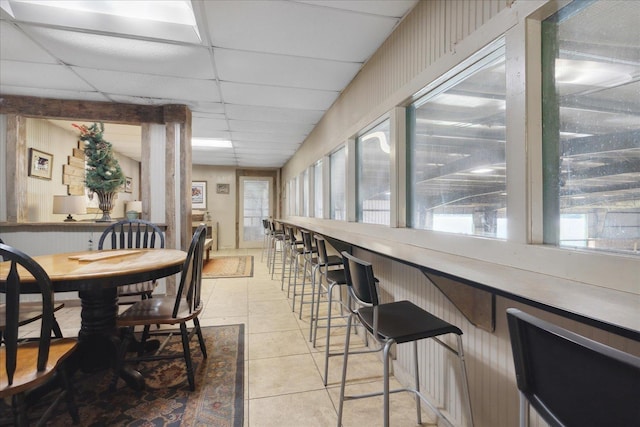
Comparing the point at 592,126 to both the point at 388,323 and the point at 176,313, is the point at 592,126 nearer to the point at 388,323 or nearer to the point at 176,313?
the point at 388,323

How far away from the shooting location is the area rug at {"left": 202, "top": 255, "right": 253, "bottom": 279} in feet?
16.4

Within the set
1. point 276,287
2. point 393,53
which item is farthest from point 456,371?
point 276,287

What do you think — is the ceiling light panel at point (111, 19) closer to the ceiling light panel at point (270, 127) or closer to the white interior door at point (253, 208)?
the ceiling light panel at point (270, 127)

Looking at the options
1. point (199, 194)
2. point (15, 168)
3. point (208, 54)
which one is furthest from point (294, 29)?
point (199, 194)

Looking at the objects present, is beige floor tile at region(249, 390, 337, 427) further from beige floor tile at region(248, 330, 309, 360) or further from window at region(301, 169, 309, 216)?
window at region(301, 169, 309, 216)

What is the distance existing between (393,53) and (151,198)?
3.20 m

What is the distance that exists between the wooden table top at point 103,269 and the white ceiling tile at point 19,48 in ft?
5.44

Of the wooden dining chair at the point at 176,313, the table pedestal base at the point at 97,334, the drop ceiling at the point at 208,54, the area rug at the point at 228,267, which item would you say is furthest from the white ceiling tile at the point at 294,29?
the area rug at the point at 228,267

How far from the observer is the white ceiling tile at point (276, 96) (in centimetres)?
307

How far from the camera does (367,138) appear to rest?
284cm

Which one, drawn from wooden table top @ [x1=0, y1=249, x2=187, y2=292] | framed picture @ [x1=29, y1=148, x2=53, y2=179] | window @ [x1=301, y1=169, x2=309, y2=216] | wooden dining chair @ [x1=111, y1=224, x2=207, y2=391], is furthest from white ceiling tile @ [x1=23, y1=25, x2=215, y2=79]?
window @ [x1=301, y1=169, x2=309, y2=216]

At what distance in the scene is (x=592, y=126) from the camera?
0.96m

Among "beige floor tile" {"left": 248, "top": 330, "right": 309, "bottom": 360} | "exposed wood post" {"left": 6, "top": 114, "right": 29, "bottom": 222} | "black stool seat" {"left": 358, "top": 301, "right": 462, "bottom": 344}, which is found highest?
"exposed wood post" {"left": 6, "top": 114, "right": 29, "bottom": 222}

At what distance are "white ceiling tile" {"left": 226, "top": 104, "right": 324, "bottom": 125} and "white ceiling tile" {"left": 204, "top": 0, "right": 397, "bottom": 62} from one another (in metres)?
1.42
